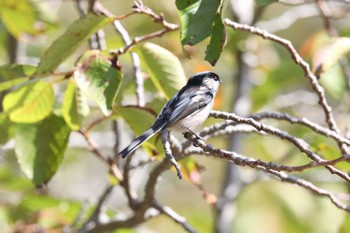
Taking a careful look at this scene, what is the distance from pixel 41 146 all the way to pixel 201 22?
873 mm

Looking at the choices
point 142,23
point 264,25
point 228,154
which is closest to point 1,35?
point 142,23

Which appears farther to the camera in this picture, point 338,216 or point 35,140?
point 338,216

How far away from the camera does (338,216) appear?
4.59m

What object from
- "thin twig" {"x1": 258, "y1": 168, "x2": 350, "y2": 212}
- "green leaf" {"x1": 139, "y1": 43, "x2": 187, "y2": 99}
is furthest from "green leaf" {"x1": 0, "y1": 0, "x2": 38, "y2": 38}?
"thin twig" {"x1": 258, "y1": 168, "x2": 350, "y2": 212}

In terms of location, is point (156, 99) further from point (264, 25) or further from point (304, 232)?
point (304, 232)

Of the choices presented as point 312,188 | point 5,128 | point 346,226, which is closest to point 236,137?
point 346,226

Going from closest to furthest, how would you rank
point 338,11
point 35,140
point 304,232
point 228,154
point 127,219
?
point 228,154 < point 35,140 < point 127,219 < point 338,11 < point 304,232

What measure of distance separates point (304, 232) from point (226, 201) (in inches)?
55.7

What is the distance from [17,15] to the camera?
3.31 metres

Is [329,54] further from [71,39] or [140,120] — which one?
[71,39]

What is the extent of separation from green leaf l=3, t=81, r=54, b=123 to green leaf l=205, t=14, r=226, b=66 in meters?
0.65

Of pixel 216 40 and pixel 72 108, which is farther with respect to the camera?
pixel 72 108

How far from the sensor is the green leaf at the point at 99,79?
211 cm

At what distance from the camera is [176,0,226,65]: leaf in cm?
179
